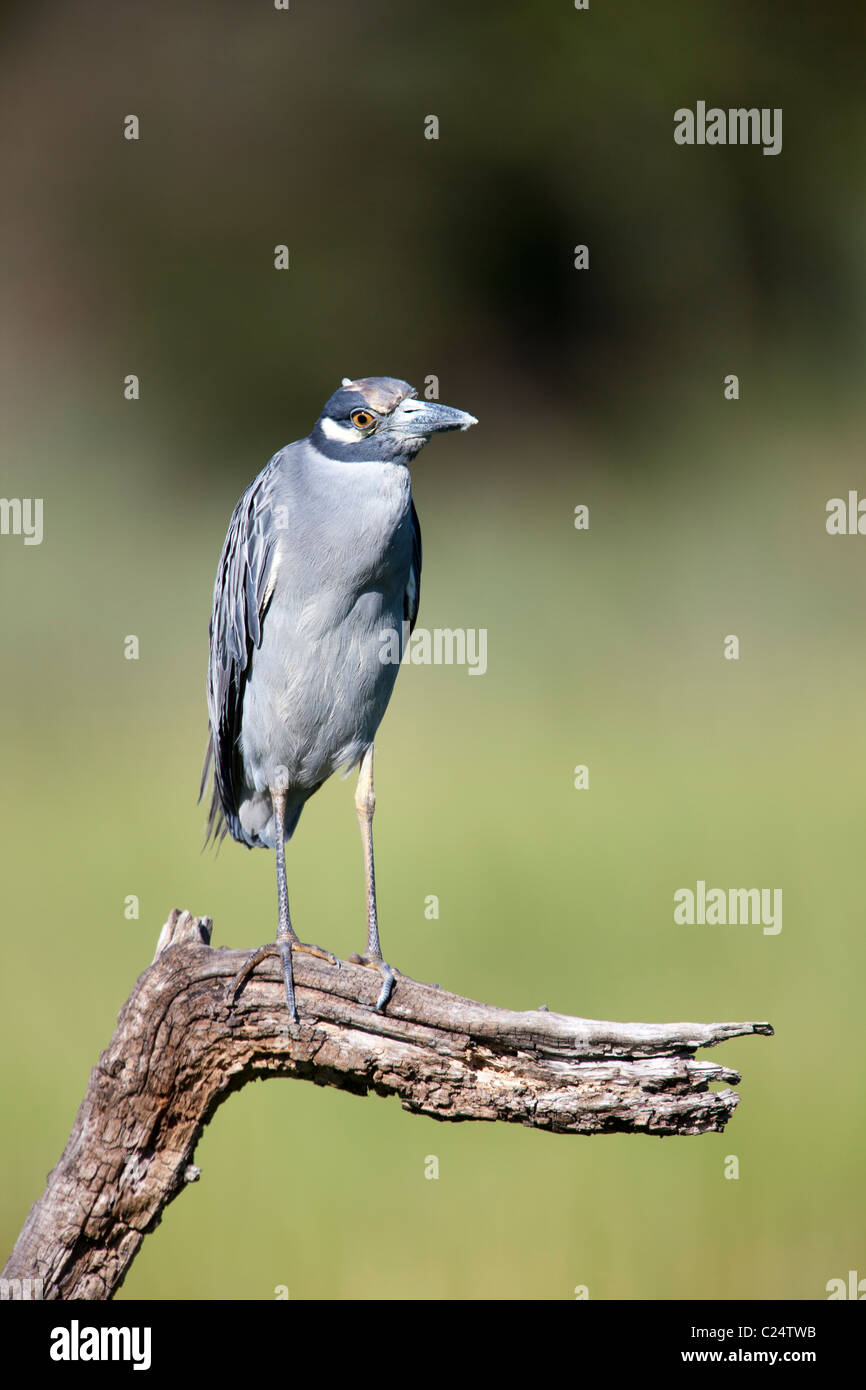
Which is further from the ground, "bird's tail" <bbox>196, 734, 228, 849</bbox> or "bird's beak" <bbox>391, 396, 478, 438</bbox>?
"bird's beak" <bbox>391, 396, 478, 438</bbox>

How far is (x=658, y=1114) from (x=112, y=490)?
22.2 feet

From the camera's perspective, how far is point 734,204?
1078cm

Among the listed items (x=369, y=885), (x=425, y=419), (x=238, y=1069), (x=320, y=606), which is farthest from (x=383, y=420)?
(x=238, y=1069)

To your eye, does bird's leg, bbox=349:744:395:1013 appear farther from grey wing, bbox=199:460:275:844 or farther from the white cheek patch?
the white cheek patch

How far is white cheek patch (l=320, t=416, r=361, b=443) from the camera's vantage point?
230 centimetres

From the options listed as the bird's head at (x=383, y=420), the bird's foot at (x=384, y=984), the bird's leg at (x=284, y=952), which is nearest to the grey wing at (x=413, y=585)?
the bird's head at (x=383, y=420)

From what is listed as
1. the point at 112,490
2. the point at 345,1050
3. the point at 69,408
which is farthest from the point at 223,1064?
the point at 69,408

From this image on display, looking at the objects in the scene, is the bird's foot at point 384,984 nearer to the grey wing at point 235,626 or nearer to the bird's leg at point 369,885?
the bird's leg at point 369,885

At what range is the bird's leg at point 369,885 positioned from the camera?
2049mm

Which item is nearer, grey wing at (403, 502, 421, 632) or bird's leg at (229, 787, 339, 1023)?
bird's leg at (229, 787, 339, 1023)

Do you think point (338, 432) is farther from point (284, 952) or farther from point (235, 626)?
point (284, 952)

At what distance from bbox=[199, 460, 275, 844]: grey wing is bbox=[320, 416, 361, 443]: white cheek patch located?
0.71 ft

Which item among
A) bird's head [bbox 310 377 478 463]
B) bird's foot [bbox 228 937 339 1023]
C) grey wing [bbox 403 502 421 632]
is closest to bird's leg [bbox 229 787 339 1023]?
bird's foot [bbox 228 937 339 1023]

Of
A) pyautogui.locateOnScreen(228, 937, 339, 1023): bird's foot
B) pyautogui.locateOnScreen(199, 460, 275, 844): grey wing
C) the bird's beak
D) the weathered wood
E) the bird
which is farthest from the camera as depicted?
pyautogui.locateOnScreen(199, 460, 275, 844): grey wing
